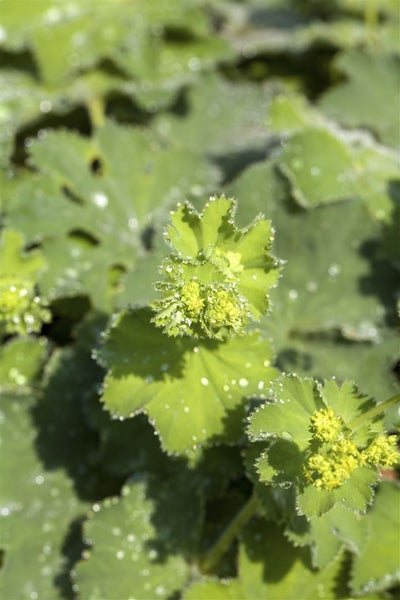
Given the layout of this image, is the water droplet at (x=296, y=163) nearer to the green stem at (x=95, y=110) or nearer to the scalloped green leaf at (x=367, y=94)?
the scalloped green leaf at (x=367, y=94)

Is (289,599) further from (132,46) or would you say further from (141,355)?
(132,46)

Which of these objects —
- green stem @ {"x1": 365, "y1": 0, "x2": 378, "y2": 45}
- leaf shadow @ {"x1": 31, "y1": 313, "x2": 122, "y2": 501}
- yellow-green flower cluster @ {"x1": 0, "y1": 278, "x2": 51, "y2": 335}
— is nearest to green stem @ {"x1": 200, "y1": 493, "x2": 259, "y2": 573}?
leaf shadow @ {"x1": 31, "y1": 313, "x2": 122, "y2": 501}

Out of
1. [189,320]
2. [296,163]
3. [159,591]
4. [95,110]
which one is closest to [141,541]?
[159,591]

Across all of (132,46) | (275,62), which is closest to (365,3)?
(275,62)

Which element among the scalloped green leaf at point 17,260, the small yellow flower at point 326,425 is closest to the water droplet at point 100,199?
the scalloped green leaf at point 17,260

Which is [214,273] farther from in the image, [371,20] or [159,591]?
[371,20]

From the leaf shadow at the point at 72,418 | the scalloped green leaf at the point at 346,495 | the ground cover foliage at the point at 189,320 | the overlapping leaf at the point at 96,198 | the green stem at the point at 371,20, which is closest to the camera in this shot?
the scalloped green leaf at the point at 346,495
